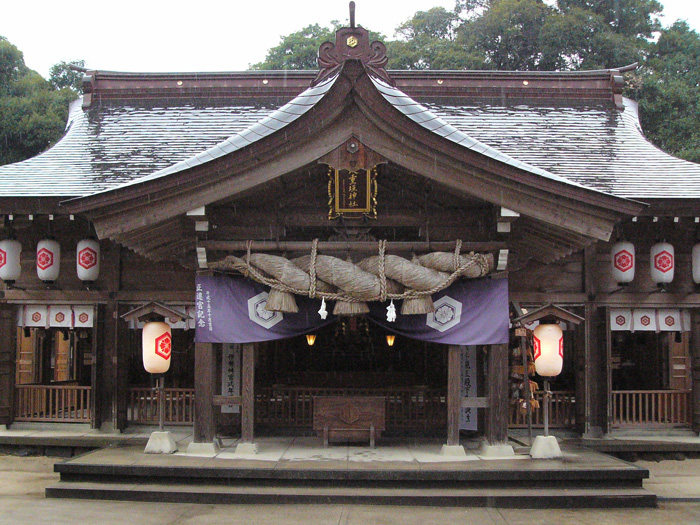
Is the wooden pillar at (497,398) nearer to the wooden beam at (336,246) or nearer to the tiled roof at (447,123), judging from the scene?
the wooden beam at (336,246)

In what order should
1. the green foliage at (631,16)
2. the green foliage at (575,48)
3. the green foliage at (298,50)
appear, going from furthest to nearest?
the green foliage at (298,50) → the green foliage at (631,16) → the green foliage at (575,48)

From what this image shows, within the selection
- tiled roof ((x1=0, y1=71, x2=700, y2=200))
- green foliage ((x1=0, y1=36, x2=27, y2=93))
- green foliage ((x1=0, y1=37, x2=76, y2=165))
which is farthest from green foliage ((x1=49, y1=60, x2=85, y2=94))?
tiled roof ((x1=0, y1=71, x2=700, y2=200))

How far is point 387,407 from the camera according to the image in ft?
39.0

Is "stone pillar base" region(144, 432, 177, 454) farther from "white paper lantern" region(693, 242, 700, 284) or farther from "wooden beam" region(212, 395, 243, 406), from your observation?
"white paper lantern" region(693, 242, 700, 284)

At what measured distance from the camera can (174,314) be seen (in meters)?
9.82

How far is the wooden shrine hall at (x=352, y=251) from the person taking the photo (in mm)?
9281

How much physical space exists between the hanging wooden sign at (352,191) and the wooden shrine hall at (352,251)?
3 cm

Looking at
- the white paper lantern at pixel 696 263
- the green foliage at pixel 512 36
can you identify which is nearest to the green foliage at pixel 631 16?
the green foliage at pixel 512 36

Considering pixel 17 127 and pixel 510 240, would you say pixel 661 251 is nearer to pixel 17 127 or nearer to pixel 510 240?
pixel 510 240

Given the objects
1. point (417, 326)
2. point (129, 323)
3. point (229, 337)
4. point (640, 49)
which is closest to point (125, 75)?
point (129, 323)

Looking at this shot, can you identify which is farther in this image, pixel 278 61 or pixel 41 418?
pixel 278 61

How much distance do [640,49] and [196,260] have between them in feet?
113

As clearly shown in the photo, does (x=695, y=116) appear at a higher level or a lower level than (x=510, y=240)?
higher

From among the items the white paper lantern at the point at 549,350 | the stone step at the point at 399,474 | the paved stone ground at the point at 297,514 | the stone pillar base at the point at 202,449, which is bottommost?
the paved stone ground at the point at 297,514
